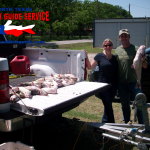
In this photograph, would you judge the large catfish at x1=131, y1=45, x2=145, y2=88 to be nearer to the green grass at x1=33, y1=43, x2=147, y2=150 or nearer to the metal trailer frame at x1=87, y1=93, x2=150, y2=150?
the metal trailer frame at x1=87, y1=93, x2=150, y2=150

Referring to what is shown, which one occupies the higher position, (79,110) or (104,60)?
(104,60)

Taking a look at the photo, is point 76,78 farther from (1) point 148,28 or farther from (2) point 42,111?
(1) point 148,28

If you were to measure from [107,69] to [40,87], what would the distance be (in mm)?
1313

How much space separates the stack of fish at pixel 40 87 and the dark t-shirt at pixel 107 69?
533 millimetres

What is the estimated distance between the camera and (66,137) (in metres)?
4.16

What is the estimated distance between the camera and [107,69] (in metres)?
4.03

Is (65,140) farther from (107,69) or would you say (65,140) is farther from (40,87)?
(107,69)

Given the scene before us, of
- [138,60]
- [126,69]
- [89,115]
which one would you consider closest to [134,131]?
[138,60]

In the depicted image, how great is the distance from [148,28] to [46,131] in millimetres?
25668

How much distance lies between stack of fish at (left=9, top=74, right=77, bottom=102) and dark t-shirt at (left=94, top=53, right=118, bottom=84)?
0.53 meters

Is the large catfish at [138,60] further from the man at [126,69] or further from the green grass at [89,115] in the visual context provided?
the green grass at [89,115]

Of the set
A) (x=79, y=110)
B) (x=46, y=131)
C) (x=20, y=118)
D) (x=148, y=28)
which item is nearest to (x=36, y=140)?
(x=46, y=131)

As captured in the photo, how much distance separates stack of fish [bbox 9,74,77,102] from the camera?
2995 millimetres

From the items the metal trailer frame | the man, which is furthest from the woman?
the metal trailer frame
